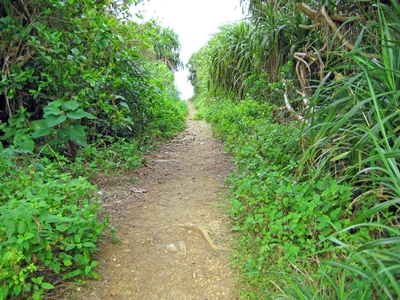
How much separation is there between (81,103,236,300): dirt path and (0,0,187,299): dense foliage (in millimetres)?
187

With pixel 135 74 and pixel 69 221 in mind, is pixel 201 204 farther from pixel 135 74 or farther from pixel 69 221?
pixel 135 74

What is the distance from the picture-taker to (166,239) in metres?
2.21

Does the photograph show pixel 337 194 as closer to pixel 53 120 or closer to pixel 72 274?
pixel 72 274

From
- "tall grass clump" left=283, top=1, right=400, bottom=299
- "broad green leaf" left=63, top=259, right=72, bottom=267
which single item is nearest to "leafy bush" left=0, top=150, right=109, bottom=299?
"broad green leaf" left=63, top=259, right=72, bottom=267

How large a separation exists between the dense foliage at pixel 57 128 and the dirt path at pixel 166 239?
0.19 metres

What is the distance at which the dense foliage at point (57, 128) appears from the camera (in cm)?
158

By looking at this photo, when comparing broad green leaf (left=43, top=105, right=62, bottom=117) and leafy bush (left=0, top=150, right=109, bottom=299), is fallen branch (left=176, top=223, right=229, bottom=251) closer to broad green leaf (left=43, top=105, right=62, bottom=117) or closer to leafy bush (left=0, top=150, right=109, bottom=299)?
leafy bush (left=0, top=150, right=109, bottom=299)

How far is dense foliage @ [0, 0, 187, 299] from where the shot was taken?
158cm

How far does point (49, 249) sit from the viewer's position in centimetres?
159

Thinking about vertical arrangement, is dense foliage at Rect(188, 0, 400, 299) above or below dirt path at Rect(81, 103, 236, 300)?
above

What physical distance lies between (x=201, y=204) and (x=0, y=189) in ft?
5.18

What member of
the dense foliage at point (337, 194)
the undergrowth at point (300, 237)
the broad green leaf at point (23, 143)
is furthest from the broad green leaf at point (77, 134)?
the undergrowth at point (300, 237)

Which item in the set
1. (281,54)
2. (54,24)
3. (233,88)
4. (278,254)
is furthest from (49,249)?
(233,88)

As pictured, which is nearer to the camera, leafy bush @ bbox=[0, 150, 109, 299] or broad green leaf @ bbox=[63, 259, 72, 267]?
leafy bush @ bbox=[0, 150, 109, 299]
